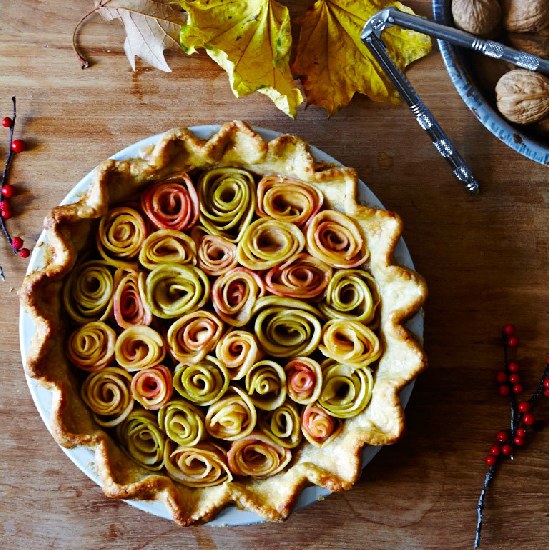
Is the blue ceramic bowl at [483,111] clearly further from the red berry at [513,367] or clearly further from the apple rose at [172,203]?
the apple rose at [172,203]

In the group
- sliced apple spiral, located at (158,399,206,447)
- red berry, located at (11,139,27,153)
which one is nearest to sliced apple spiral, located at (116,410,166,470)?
sliced apple spiral, located at (158,399,206,447)

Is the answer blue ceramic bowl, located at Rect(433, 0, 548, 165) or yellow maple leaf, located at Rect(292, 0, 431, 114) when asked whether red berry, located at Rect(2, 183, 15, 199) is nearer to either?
yellow maple leaf, located at Rect(292, 0, 431, 114)

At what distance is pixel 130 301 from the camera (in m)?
2.14

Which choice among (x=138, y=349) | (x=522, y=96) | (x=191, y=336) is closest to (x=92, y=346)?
(x=138, y=349)

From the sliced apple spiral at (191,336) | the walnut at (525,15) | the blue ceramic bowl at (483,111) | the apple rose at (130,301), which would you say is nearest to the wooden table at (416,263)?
the blue ceramic bowl at (483,111)

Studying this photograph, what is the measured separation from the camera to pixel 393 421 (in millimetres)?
2027

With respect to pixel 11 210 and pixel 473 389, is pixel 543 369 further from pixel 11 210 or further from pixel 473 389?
pixel 11 210

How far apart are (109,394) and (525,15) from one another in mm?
1640

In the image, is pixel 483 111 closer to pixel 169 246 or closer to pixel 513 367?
pixel 513 367

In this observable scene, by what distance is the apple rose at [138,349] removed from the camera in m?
2.09

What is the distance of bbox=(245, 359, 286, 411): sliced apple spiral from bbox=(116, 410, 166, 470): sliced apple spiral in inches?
10.9

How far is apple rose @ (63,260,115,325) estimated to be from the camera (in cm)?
211

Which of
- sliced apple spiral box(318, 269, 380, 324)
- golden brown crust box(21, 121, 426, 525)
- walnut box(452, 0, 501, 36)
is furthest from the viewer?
walnut box(452, 0, 501, 36)

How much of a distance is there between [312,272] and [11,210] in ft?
3.18
